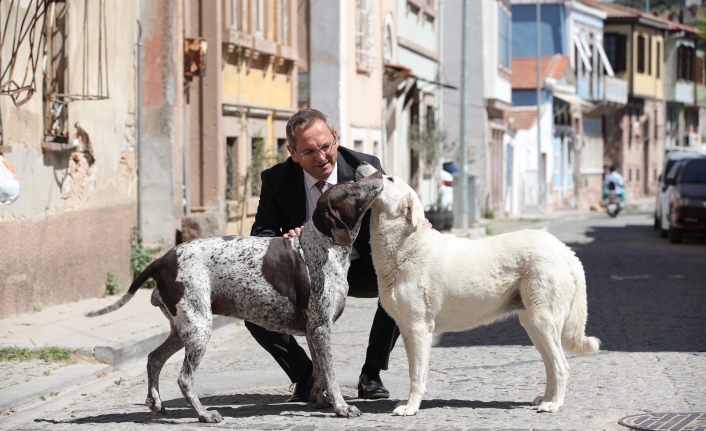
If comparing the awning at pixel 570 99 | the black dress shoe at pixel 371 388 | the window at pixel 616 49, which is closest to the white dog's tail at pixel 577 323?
the black dress shoe at pixel 371 388

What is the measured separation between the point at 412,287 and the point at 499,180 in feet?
124

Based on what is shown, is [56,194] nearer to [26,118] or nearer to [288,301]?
[26,118]

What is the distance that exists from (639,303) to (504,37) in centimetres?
3187

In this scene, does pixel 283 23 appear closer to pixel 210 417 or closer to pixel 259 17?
pixel 259 17

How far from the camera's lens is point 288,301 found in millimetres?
6828

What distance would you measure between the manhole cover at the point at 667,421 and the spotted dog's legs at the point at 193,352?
7.85 ft

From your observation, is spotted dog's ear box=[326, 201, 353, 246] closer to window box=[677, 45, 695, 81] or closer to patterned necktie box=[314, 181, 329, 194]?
patterned necktie box=[314, 181, 329, 194]

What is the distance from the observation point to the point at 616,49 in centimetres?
6494

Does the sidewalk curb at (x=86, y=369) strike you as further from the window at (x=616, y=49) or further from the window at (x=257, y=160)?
the window at (x=616, y=49)

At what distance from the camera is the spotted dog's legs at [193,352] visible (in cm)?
664

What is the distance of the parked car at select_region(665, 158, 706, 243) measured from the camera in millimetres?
24641

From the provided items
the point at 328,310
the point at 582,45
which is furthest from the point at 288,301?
the point at 582,45

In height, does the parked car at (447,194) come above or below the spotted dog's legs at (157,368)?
above

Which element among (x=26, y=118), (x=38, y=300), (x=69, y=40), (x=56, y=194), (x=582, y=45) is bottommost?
(x=38, y=300)
